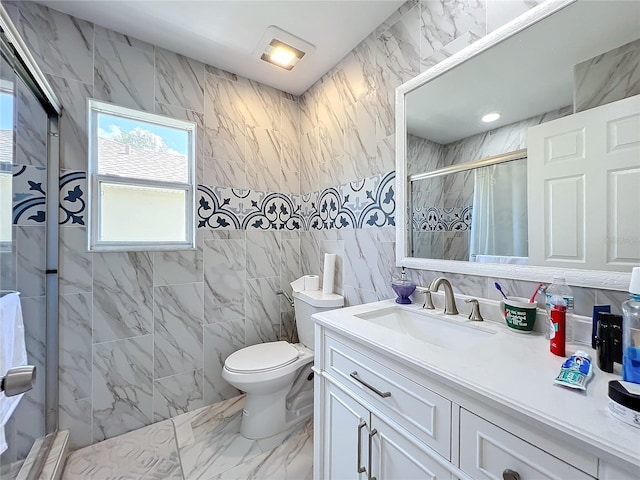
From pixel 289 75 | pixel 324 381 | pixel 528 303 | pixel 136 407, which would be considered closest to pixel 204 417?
pixel 136 407

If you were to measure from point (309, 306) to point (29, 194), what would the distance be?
1.62 meters

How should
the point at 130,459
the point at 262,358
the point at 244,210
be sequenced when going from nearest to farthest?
the point at 130,459 < the point at 262,358 < the point at 244,210

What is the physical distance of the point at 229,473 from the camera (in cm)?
136

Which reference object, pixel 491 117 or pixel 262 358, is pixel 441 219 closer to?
pixel 491 117

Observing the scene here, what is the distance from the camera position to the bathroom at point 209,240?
137 cm

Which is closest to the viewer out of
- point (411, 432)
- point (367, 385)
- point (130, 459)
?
point (411, 432)

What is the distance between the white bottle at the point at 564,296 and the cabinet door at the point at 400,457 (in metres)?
0.53

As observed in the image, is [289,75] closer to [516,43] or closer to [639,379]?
[516,43]

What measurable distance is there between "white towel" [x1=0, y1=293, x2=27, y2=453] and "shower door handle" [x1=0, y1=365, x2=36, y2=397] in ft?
0.85

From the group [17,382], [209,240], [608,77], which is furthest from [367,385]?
[209,240]

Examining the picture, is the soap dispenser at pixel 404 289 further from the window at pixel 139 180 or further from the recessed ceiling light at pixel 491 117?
the window at pixel 139 180

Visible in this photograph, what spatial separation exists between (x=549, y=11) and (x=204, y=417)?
8.64 ft

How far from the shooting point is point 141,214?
5.80ft


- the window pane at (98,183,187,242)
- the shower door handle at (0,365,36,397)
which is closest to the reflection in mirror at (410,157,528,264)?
the shower door handle at (0,365,36,397)
